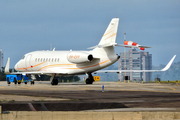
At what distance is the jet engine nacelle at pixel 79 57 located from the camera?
5000 centimetres

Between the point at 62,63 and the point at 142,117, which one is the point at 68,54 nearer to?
the point at 62,63

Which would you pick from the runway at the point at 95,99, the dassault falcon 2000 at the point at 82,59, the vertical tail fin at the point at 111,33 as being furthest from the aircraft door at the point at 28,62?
the runway at the point at 95,99

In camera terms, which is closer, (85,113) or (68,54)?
(85,113)

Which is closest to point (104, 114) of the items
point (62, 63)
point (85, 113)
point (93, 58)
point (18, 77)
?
point (85, 113)

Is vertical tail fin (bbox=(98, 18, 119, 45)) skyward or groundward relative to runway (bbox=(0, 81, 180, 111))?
skyward

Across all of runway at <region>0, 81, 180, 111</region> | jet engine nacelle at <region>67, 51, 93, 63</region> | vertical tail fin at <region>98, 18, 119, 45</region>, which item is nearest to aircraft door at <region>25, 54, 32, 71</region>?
jet engine nacelle at <region>67, 51, 93, 63</region>

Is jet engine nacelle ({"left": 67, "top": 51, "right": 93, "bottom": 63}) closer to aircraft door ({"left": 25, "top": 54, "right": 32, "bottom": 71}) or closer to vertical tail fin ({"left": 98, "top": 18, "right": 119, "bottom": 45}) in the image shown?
vertical tail fin ({"left": 98, "top": 18, "right": 119, "bottom": 45})

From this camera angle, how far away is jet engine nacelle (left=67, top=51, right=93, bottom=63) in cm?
5000

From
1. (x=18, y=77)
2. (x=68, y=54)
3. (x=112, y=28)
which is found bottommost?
(x=18, y=77)

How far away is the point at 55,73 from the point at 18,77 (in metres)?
8.06

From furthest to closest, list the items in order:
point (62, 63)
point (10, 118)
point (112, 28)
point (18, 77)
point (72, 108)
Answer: point (18, 77) → point (62, 63) → point (112, 28) → point (72, 108) → point (10, 118)

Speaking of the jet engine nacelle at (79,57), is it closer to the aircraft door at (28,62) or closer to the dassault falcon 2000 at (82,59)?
the dassault falcon 2000 at (82,59)

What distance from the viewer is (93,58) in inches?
1998

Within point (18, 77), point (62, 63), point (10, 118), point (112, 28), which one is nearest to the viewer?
point (10, 118)
